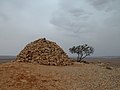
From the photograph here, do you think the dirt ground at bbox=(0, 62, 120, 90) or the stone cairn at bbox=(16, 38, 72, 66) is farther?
the stone cairn at bbox=(16, 38, 72, 66)

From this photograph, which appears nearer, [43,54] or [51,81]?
[51,81]

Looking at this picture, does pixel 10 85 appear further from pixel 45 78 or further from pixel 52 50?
pixel 52 50

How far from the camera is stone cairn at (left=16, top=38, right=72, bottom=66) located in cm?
2591

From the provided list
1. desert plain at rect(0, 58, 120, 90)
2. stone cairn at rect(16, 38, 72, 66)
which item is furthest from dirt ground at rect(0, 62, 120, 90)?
stone cairn at rect(16, 38, 72, 66)

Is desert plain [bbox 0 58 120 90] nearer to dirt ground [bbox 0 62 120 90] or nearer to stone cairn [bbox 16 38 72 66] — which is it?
dirt ground [bbox 0 62 120 90]

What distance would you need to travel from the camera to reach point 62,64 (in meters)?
26.3

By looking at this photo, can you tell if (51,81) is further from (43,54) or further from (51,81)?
(43,54)

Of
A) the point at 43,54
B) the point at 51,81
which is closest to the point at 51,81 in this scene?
the point at 51,81

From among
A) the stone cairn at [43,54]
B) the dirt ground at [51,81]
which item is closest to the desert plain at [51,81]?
the dirt ground at [51,81]

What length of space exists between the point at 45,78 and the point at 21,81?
2077mm

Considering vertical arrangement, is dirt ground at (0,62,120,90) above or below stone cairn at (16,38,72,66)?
below

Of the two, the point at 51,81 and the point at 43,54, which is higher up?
the point at 43,54

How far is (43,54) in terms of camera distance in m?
26.7

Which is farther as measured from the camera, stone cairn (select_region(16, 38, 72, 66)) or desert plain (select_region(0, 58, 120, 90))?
stone cairn (select_region(16, 38, 72, 66))
